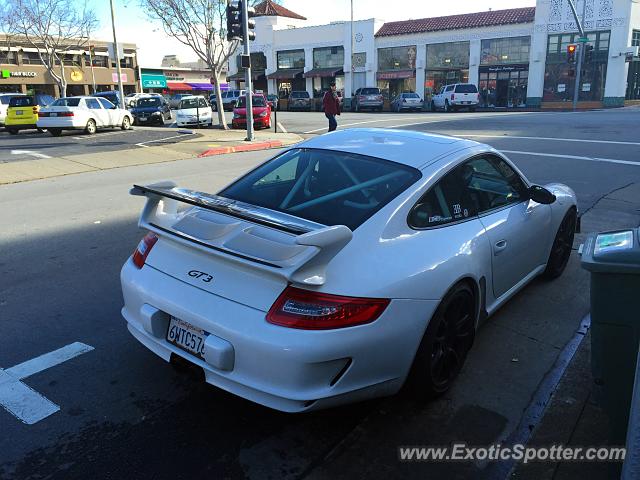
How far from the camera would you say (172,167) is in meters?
13.0

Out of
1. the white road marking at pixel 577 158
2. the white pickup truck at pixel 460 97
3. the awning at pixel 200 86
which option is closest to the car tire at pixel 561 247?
the white road marking at pixel 577 158

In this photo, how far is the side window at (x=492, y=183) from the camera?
3.79 metres

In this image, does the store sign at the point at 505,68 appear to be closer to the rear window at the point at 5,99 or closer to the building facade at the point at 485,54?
the building facade at the point at 485,54

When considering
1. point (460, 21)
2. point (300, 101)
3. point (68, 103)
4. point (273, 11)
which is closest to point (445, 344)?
Result: point (68, 103)

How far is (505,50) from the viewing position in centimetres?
4353

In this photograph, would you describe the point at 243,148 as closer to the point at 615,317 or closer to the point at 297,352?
the point at 297,352

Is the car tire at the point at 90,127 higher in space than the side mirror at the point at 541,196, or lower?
lower

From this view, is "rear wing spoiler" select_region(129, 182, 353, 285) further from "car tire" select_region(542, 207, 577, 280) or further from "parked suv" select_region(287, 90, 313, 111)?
"parked suv" select_region(287, 90, 313, 111)

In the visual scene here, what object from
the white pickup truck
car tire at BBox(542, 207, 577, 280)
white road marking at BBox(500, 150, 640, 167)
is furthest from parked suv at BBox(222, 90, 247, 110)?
car tire at BBox(542, 207, 577, 280)

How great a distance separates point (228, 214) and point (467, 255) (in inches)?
55.9

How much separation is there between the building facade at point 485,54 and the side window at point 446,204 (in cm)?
3535

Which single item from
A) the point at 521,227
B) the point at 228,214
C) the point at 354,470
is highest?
the point at 228,214

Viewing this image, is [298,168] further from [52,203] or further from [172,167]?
[172,167]

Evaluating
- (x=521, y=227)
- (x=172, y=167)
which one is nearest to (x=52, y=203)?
(x=172, y=167)
